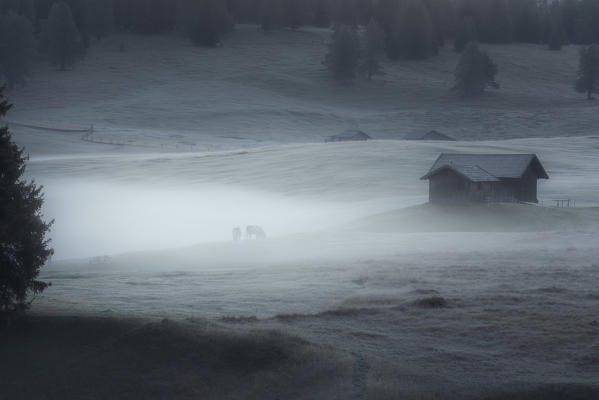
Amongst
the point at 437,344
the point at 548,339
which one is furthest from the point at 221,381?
the point at 548,339

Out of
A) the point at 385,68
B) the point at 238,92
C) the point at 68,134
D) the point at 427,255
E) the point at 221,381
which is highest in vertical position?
the point at 385,68

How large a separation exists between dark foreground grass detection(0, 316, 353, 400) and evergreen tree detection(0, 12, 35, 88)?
10238cm

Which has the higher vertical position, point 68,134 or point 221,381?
point 68,134

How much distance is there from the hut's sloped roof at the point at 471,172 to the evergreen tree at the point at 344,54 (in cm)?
8170

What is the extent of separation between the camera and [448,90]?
4771 inches

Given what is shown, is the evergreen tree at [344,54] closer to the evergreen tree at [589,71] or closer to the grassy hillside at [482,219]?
the evergreen tree at [589,71]

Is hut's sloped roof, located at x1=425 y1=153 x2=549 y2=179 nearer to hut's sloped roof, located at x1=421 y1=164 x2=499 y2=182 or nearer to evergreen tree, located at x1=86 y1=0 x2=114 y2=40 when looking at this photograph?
hut's sloped roof, located at x1=421 y1=164 x2=499 y2=182

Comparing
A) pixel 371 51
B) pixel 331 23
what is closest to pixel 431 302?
pixel 371 51

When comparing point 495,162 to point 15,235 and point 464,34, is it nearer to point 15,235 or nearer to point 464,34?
point 15,235

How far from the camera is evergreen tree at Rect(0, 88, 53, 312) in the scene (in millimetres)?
15406

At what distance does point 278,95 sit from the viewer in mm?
113500

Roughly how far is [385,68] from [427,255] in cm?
11088

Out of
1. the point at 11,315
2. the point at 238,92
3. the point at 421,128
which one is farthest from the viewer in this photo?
the point at 238,92

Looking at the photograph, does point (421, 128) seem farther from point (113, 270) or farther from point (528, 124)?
point (113, 270)
